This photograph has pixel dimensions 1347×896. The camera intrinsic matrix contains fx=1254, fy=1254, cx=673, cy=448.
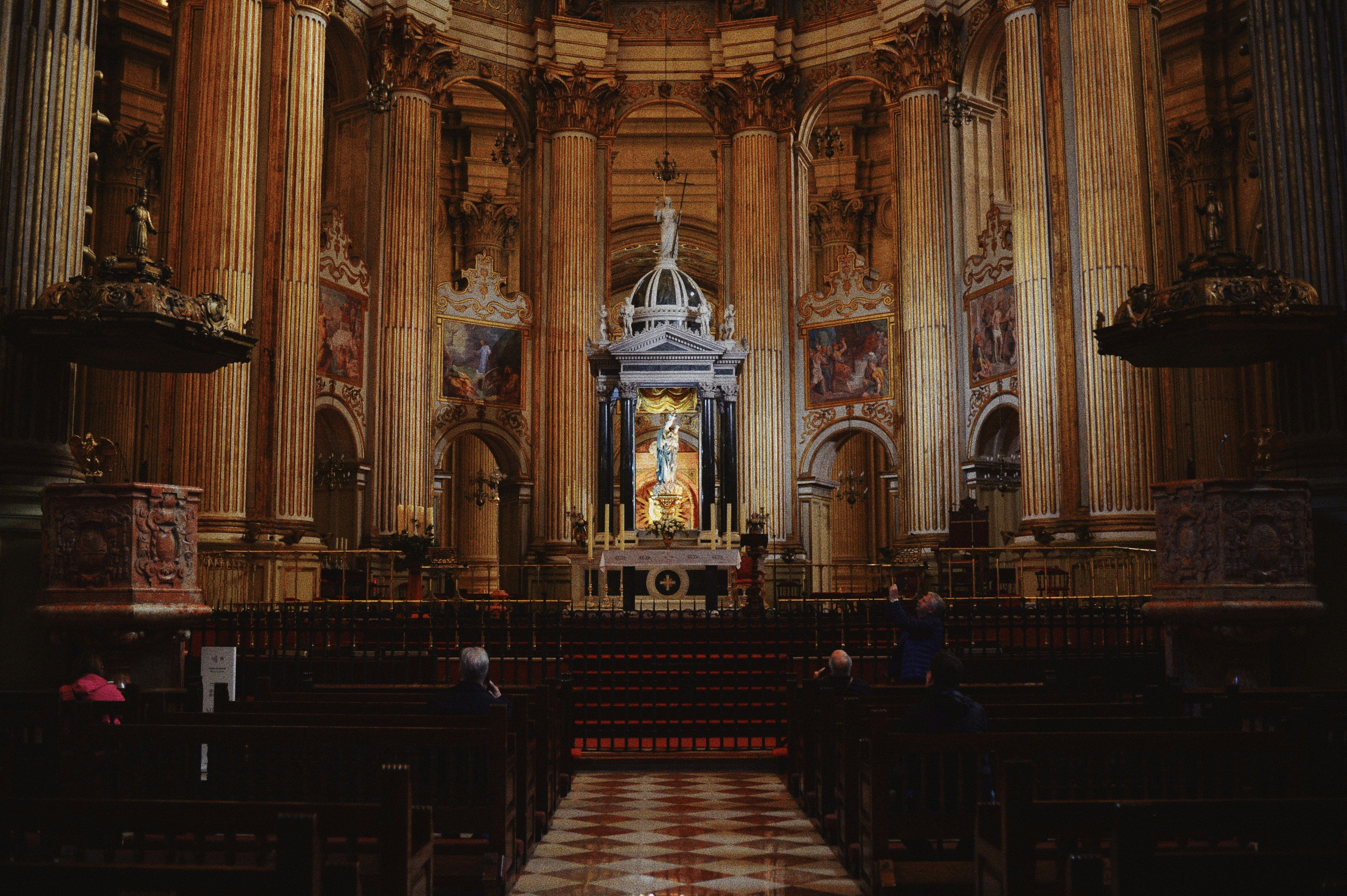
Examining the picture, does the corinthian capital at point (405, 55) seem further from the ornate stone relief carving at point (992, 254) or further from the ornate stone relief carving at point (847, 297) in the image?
the ornate stone relief carving at point (992, 254)

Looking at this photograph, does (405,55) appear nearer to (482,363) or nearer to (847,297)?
(482,363)

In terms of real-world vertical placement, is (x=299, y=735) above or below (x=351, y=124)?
below

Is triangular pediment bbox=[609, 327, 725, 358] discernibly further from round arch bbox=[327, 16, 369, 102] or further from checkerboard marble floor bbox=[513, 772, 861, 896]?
checkerboard marble floor bbox=[513, 772, 861, 896]

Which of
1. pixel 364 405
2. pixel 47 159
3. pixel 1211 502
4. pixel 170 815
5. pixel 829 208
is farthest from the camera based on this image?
pixel 829 208

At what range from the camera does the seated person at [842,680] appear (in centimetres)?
796

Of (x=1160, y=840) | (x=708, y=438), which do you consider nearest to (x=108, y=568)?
(x=1160, y=840)

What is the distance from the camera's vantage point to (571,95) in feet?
82.3

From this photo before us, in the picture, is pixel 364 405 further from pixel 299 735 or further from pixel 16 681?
pixel 299 735

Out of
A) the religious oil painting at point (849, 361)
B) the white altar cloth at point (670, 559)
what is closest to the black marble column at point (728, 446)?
the white altar cloth at point (670, 559)

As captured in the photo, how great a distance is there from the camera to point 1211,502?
30.1ft

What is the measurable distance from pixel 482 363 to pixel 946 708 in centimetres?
1952

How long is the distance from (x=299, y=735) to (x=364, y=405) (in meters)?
17.7

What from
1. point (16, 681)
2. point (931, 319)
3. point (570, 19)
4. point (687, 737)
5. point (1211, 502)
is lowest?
point (687, 737)

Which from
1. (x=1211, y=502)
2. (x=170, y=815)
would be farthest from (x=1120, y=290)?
(x=170, y=815)
